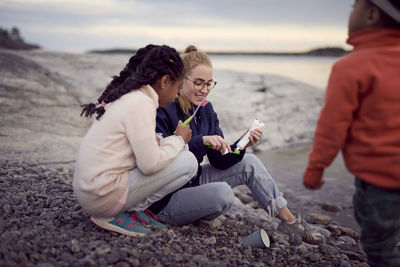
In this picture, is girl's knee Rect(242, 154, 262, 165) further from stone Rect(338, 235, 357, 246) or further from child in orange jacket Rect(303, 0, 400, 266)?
stone Rect(338, 235, 357, 246)

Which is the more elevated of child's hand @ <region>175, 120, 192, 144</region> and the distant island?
child's hand @ <region>175, 120, 192, 144</region>

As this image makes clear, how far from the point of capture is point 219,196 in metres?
2.73

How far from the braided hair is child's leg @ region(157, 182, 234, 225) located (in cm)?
86

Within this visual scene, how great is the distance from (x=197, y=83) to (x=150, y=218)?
1.20 metres

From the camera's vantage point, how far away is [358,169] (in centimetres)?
202

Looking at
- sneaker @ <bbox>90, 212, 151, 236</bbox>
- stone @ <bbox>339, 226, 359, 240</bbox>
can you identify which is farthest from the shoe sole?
stone @ <bbox>339, 226, 359, 240</bbox>

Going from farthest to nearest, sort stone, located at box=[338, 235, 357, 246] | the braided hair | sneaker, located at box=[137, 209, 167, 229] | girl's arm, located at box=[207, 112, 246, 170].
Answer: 1. stone, located at box=[338, 235, 357, 246]
2. girl's arm, located at box=[207, 112, 246, 170]
3. sneaker, located at box=[137, 209, 167, 229]
4. the braided hair

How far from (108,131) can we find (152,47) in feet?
2.28

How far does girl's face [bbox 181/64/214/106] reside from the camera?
3.17 m

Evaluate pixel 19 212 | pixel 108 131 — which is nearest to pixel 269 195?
pixel 108 131

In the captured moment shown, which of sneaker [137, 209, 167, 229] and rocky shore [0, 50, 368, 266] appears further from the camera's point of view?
sneaker [137, 209, 167, 229]

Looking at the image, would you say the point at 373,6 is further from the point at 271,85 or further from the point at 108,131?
the point at 271,85

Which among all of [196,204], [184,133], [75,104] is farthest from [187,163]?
[75,104]

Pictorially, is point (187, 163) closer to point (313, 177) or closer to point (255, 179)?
point (255, 179)
